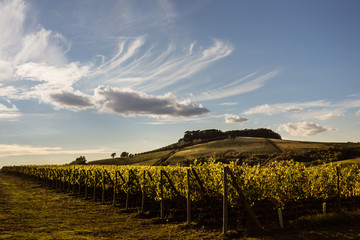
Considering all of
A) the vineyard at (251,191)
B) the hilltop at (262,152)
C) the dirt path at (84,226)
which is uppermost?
the hilltop at (262,152)

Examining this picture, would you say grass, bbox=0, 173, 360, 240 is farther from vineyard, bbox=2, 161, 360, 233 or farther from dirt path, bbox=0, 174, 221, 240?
vineyard, bbox=2, 161, 360, 233

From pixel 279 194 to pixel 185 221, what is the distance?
4728 millimetres

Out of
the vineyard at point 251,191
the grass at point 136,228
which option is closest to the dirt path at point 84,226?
the grass at point 136,228

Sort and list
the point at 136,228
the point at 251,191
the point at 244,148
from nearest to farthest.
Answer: the point at 251,191 < the point at 136,228 < the point at 244,148

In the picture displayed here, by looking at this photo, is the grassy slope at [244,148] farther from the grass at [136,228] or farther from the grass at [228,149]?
the grass at [136,228]

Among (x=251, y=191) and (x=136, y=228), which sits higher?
(x=251, y=191)

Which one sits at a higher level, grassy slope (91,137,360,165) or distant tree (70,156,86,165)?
grassy slope (91,137,360,165)

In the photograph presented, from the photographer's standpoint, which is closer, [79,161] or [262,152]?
[262,152]

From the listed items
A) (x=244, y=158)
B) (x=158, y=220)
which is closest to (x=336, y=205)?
(x=158, y=220)

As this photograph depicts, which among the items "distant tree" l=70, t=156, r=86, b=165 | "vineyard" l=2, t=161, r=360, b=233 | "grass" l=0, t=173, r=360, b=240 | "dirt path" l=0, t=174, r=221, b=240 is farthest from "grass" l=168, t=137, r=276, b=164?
"grass" l=0, t=173, r=360, b=240

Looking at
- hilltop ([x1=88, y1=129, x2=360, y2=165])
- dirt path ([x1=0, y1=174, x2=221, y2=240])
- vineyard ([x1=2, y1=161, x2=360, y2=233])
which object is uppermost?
hilltop ([x1=88, y1=129, x2=360, y2=165])

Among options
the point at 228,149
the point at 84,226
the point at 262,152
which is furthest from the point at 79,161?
the point at 84,226

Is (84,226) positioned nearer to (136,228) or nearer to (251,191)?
(136,228)

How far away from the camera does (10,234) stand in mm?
11180
